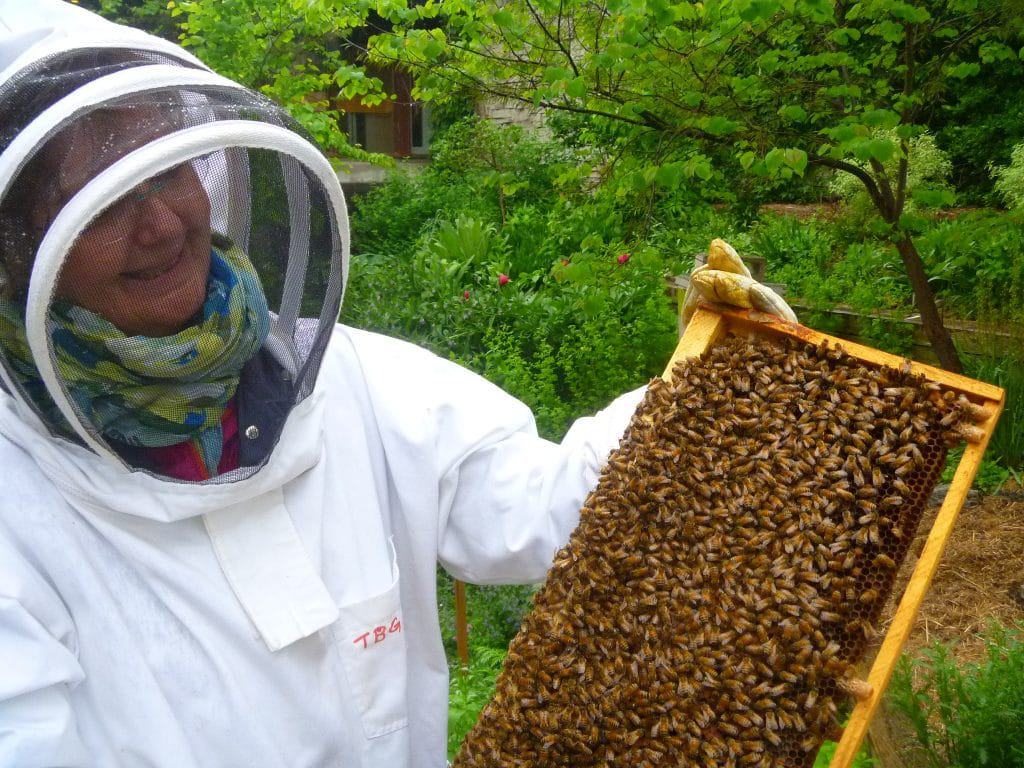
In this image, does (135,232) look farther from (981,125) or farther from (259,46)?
(981,125)

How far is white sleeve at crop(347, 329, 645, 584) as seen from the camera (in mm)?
2195

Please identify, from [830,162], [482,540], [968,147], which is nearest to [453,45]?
[830,162]

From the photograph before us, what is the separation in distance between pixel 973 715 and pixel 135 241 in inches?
120

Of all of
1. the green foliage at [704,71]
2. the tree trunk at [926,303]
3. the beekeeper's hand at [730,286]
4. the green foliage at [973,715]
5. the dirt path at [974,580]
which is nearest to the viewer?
the beekeeper's hand at [730,286]

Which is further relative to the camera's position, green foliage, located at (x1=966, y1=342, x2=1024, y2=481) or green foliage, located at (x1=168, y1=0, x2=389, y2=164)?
green foliage, located at (x1=168, y1=0, x2=389, y2=164)

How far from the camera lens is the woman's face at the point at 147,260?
64.5 inches

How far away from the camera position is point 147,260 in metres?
1.70

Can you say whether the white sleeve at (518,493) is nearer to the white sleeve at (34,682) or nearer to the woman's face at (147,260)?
the woman's face at (147,260)

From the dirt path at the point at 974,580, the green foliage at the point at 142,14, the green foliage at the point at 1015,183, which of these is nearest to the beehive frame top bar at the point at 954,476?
the dirt path at the point at 974,580

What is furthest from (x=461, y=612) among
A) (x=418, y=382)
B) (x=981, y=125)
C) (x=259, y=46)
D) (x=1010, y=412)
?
(x=981, y=125)

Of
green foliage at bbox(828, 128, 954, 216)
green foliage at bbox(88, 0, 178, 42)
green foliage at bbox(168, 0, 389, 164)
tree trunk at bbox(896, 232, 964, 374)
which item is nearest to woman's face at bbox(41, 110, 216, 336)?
tree trunk at bbox(896, 232, 964, 374)

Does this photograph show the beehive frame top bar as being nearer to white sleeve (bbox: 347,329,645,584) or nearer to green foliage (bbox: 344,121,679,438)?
white sleeve (bbox: 347,329,645,584)

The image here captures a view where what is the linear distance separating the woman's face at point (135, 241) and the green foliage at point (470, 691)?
189 centimetres

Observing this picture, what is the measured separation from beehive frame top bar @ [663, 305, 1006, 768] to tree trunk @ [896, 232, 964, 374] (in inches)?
142
